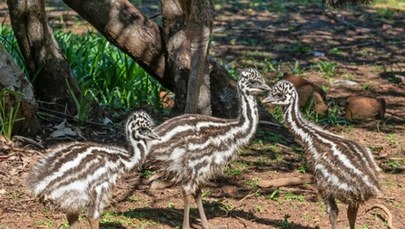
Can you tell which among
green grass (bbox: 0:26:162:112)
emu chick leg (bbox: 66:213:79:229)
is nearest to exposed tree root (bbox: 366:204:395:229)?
emu chick leg (bbox: 66:213:79:229)

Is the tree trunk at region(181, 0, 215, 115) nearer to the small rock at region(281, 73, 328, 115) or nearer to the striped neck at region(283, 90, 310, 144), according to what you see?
the striped neck at region(283, 90, 310, 144)

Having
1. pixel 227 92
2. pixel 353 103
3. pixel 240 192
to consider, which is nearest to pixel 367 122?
pixel 353 103

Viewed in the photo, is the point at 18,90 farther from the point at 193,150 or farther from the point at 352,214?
the point at 352,214

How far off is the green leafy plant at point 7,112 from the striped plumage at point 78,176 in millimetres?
2381

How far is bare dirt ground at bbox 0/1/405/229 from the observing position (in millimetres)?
9078

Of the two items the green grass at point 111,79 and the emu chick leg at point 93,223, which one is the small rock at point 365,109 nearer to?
the green grass at point 111,79

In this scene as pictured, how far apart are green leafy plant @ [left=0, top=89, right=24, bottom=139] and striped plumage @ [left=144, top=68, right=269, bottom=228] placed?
84.8 inches

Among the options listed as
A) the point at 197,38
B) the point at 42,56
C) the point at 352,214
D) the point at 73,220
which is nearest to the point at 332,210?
the point at 352,214

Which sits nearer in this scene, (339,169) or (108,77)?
(339,169)

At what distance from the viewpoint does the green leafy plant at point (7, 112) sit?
1002 centimetres

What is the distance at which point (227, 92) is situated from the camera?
37.2 ft

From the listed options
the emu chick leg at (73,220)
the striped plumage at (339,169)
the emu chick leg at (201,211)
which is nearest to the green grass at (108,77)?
the emu chick leg at (201,211)

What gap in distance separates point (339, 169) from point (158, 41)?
3771mm

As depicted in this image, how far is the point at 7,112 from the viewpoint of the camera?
10.2 meters
